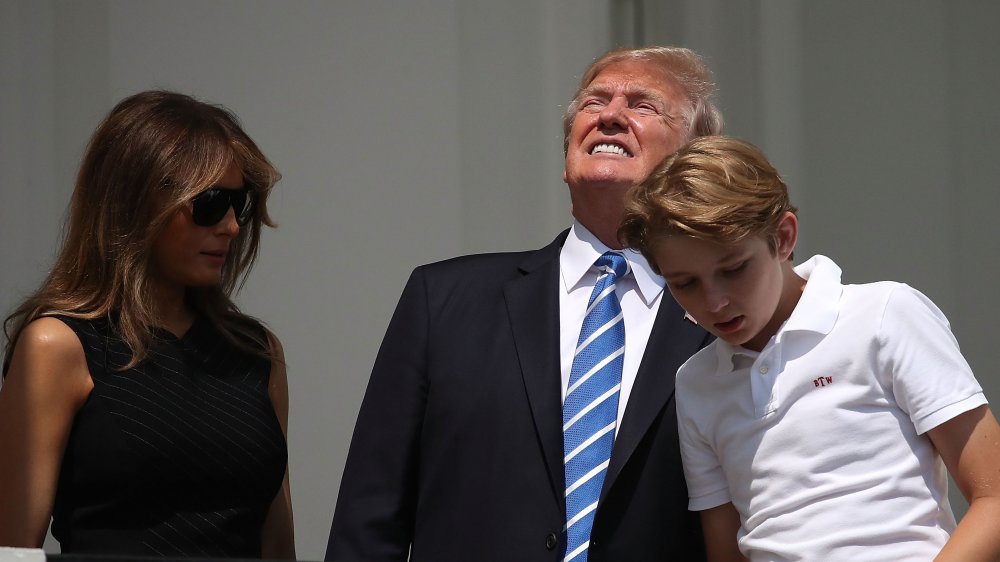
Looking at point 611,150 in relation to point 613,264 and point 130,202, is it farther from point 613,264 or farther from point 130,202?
point 130,202

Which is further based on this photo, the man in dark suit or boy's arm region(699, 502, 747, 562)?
the man in dark suit

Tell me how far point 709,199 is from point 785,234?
186 millimetres

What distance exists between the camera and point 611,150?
2.65 m

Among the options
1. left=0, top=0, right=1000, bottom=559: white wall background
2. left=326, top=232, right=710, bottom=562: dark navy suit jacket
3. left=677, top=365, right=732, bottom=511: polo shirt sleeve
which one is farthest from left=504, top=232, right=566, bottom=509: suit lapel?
left=0, top=0, right=1000, bottom=559: white wall background

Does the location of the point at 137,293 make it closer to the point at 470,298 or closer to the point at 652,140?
the point at 470,298

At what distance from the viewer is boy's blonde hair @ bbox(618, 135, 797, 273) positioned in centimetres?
197

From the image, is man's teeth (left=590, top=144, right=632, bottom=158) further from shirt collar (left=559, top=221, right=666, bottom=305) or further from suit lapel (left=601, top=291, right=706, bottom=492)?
suit lapel (left=601, top=291, right=706, bottom=492)

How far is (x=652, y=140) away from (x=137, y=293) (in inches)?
44.1

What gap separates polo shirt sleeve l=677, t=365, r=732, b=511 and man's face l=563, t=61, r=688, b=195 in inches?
22.4

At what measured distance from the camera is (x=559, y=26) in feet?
14.5

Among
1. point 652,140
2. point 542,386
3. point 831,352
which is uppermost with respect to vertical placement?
point 652,140

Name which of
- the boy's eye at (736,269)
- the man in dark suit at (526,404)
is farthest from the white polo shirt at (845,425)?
the man in dark suit at (526,404)

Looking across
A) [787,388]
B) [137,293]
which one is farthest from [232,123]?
[787,388]

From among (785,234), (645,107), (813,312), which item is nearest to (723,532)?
(813,312)
